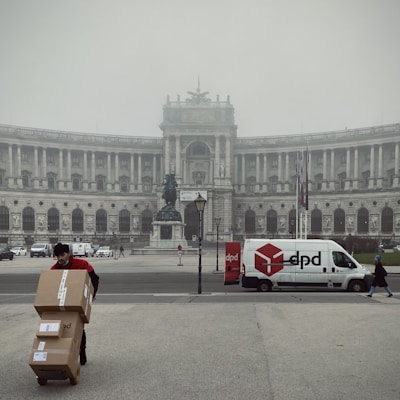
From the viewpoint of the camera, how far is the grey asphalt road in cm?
762

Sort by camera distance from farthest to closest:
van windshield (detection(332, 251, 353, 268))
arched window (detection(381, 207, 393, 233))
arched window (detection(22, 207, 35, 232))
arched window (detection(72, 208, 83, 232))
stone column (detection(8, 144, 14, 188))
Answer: arched window (detection(72, 208, 83, 232))
arched window (detection(22, 207, 35, 232))
stone column (detection(8, 144, 14, 188))
arched window (detection(381, 207, 393, 233))
van windshield (detection(332, 251, 353, 268))

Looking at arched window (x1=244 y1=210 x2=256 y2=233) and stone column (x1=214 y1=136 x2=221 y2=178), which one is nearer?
stone column (x1=214 y1=136 x2=221 y2=178)

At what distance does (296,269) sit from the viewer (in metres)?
22.5

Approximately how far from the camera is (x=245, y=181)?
11406 cm

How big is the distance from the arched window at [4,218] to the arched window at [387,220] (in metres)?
74.8

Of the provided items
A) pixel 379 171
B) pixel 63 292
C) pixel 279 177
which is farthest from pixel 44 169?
pixel 63 292

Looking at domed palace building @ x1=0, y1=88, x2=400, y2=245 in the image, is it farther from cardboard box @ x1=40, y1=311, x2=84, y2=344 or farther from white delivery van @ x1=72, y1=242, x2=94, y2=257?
cardboard box @ x1=40, y1=311, x2=84, y2=344

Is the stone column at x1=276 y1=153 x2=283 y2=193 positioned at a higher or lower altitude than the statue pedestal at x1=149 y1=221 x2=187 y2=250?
higher

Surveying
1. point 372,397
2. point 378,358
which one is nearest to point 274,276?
point 378,358

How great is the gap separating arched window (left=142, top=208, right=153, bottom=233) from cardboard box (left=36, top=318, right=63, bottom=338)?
343 feet

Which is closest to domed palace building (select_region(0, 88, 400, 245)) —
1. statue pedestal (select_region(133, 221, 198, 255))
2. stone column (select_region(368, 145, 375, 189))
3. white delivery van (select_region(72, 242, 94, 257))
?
stone column (select_region(368, 145, 375, 189))

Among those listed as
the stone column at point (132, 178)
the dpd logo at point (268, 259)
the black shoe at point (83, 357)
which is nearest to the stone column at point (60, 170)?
the stone column at point (132, 178)

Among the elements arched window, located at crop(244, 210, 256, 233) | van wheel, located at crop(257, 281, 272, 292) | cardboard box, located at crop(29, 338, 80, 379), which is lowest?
arched window, located at crop(244, 210, 256, 233)

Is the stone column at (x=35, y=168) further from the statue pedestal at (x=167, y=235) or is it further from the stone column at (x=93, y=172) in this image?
the statue pedestal at (x=167, y=235)
